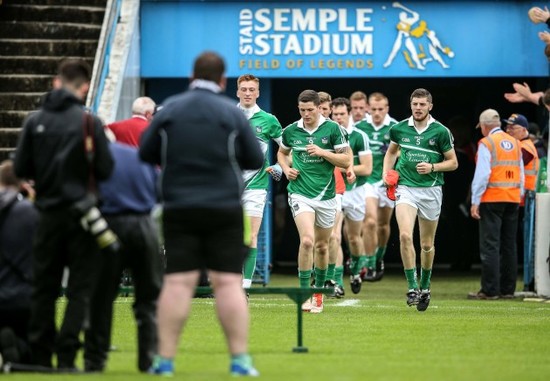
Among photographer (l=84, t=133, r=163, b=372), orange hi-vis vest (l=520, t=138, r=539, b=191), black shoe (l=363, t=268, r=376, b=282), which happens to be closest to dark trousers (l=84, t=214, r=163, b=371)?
photographer (l=84, t=133, r=163, b=372)

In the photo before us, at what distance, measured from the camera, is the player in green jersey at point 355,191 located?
2107 centimetres

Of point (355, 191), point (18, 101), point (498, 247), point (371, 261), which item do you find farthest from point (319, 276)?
point (18, 101)

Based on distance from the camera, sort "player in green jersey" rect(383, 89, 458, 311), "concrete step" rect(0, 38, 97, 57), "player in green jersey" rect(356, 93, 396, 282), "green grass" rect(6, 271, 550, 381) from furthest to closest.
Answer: "concrete step" rect(0, 38, 97, 57), "player in green jersey" rect(356, 93, 396, 282), "player in green jersey" rect(383, 89, 458, 311), "green grass" rect(6, 271, 550, 381)

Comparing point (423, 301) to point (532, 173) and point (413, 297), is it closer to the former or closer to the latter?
point (413, 297)

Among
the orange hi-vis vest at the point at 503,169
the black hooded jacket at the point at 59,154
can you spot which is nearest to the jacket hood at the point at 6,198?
the black hooded jacket at the point at 59,154

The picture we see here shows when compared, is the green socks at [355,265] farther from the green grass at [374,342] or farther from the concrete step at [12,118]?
the concrete step at [12,118]

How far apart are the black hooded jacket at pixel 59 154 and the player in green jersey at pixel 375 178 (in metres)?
12.5

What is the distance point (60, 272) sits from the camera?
1093cm

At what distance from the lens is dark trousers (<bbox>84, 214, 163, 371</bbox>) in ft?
36.4

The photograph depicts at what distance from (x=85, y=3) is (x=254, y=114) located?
775 centimetres

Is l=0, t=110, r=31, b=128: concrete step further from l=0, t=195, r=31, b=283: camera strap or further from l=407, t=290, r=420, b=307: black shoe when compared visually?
l=0, t=195, r=31, b=283: camera strap

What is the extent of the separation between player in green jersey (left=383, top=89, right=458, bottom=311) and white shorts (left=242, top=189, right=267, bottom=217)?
4.86ft

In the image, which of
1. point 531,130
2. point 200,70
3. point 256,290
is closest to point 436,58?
point 531,130

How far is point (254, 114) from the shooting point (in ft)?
59.3
